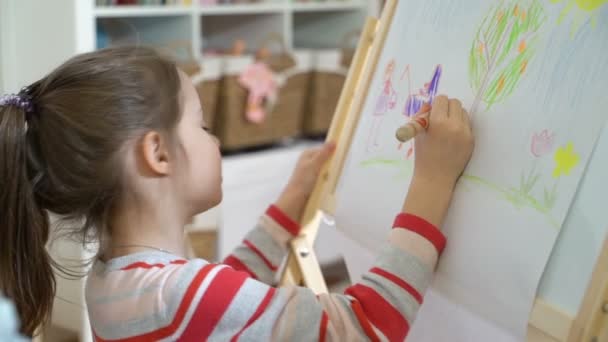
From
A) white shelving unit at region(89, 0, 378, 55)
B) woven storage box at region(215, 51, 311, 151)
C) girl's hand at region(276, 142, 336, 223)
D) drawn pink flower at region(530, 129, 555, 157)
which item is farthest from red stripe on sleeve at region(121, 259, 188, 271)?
woven storage box at region(215, 51, 311, 151)

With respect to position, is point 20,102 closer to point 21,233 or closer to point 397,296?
point 21,233

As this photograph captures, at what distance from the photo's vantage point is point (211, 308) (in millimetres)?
812

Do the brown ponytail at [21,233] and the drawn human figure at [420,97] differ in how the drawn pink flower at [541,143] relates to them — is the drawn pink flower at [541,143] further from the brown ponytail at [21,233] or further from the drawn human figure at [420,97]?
the brown ponytail at [21,233]

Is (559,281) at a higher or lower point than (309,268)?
higher

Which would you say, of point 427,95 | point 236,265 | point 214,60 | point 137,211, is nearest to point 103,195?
point 137,211

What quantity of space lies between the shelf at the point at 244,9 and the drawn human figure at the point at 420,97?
1220 millimetres

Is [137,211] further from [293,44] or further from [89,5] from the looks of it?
[293,44]

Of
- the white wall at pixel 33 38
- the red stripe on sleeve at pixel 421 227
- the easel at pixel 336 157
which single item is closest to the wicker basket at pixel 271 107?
the white wall at pixel 33 38

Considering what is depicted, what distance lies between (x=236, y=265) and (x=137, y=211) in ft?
0.92

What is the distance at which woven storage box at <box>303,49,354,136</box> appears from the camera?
232 cm

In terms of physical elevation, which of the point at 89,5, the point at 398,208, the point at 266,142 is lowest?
the point at 266,142

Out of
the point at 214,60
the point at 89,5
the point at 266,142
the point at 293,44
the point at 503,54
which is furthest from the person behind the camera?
the point at 293,44

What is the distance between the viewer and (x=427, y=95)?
0.99 meters

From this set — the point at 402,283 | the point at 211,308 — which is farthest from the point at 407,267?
the point at 211,308
